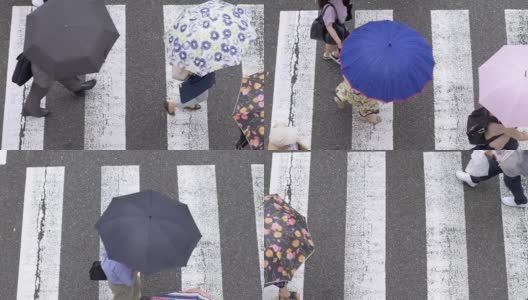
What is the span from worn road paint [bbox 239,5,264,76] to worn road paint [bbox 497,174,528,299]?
363 centimetres

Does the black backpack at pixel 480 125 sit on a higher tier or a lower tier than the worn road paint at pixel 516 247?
higher

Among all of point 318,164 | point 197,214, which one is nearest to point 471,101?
point 318,164

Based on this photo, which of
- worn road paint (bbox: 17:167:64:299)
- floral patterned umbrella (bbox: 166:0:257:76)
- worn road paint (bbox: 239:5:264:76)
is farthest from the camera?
worn road paint (bbox: 239:5:264:76)

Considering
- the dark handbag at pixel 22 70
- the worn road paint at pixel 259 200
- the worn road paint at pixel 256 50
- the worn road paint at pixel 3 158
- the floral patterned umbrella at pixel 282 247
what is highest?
the worn road paint at pixel 256 50

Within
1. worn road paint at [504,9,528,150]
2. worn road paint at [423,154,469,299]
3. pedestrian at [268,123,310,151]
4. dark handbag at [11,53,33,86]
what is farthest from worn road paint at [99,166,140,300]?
worn road paint at [504,9,528,150]

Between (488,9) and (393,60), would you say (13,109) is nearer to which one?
(393,60)

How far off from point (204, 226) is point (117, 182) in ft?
4.19

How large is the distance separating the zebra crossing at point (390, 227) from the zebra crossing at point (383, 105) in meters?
0.24

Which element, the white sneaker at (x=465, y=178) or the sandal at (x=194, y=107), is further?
the sandal at (x=194, y=107)

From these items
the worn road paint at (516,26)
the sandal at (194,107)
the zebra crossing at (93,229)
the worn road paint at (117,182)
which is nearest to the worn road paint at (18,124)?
the zebra crossing at (93,229)

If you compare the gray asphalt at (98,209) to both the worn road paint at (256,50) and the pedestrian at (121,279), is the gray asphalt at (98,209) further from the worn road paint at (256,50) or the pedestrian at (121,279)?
the worn road paint at (256,50)

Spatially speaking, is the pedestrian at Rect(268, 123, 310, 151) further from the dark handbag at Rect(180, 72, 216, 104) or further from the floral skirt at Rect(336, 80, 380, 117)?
the floral skirt at Rect(336, 80, 380, 117)

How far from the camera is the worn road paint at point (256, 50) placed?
1059 cm

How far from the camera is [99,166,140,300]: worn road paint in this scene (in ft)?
33.2
